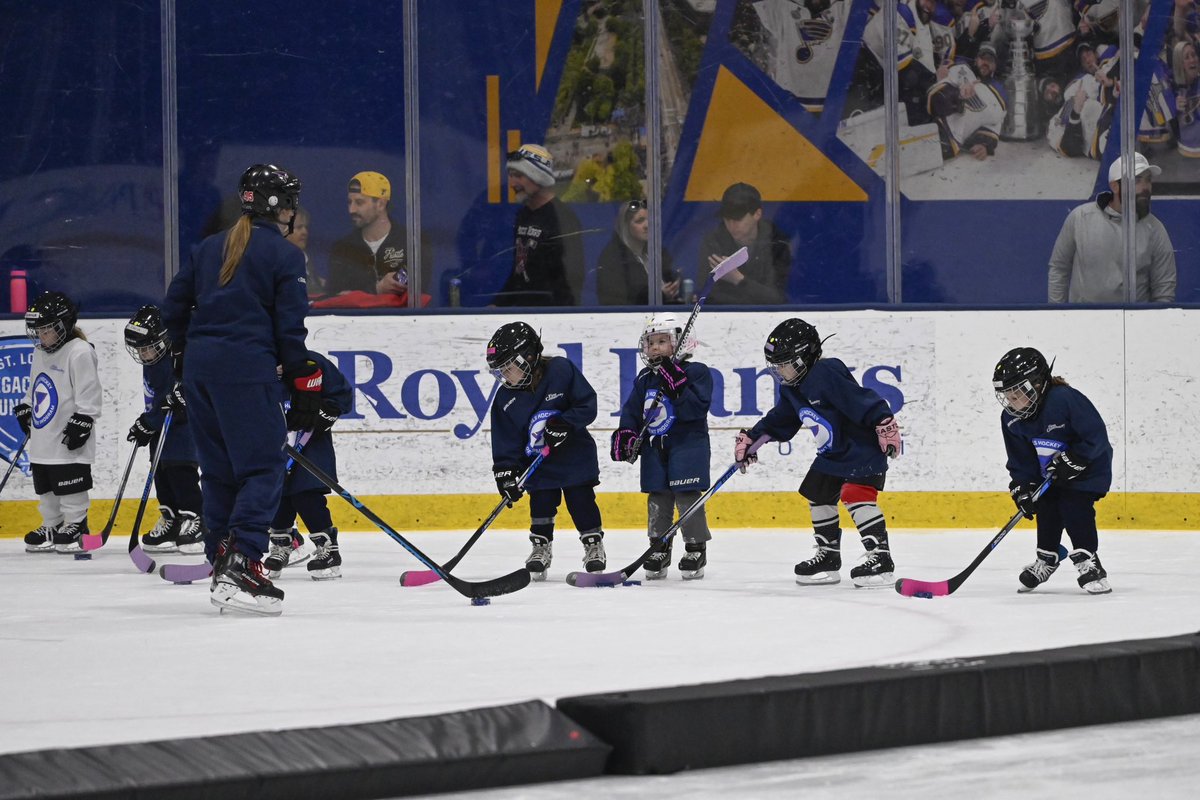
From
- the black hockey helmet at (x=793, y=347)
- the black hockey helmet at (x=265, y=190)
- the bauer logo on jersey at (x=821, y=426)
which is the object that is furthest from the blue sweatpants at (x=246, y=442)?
the bauer logo on jersey at (x=821, y=426)

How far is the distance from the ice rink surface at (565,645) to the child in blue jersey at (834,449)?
135 millimetres

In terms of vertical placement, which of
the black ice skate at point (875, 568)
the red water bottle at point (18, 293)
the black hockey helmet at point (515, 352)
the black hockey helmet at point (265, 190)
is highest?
the black hockey helmet at point (265, 190)

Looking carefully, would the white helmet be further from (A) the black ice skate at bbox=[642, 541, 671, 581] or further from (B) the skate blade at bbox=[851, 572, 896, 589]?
(B) the skate blade at bbox=[851, 572, 896, 589]

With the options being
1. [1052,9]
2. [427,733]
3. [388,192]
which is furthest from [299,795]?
[1052,9]

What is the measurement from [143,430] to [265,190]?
7.75 feet

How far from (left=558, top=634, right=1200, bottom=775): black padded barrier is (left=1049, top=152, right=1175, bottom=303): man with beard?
18.1ft

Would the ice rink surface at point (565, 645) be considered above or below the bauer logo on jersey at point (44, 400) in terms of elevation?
below

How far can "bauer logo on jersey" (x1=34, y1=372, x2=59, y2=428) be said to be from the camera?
699cm

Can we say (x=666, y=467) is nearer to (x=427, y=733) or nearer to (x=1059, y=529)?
(x=1059, y=529)

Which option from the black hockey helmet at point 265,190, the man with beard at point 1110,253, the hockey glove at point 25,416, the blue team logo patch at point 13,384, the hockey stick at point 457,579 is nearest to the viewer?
the black hockey helmet at point 265,190

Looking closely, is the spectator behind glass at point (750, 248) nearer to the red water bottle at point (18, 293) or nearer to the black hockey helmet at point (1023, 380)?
the red water bottle at point (18, 293)

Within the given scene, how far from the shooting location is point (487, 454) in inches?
306

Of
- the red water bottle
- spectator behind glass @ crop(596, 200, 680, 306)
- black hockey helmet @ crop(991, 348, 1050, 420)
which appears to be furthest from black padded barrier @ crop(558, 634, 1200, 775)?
the red water bottle

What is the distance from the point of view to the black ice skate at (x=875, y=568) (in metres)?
5.49
